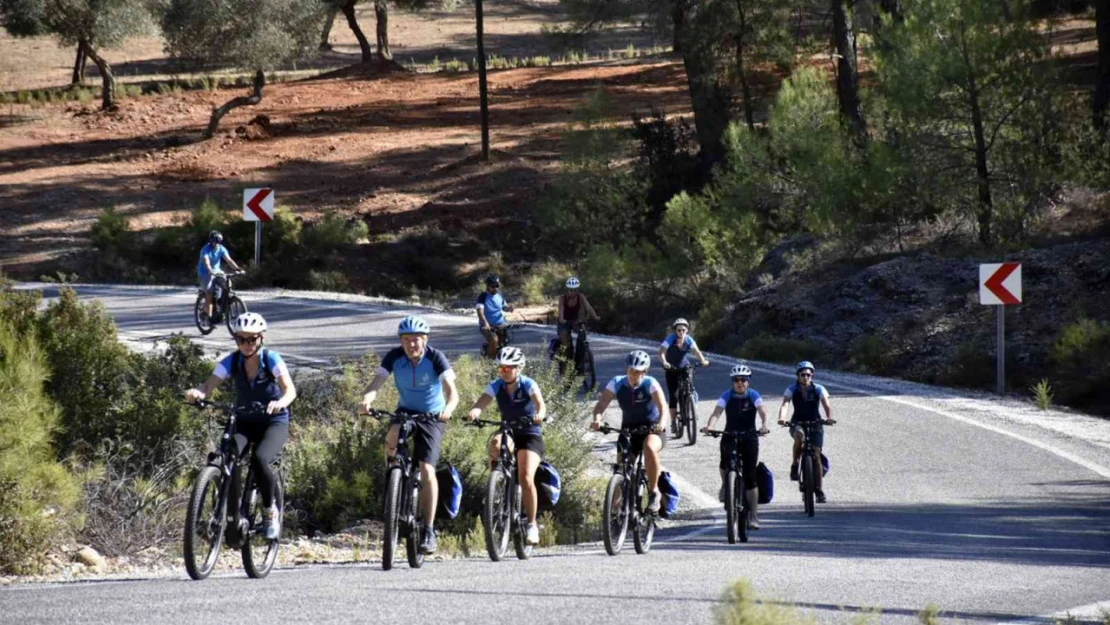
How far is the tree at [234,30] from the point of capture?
5644 cm

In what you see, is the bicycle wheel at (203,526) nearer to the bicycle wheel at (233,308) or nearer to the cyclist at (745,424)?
the cyclist at (745,424)

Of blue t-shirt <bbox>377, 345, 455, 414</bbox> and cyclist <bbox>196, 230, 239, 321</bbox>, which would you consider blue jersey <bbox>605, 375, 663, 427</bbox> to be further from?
cyclist <bbox>196, 230, 239, 321</bbox>

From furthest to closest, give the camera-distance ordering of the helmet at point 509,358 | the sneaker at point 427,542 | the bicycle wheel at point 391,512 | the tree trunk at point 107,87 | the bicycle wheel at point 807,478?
the tree trunk at point 107,87
the bicycle wheel at point 807,478
the helmet at point 509,358
the sneaker at point 427,542
the bicycle wheel at point 391,512

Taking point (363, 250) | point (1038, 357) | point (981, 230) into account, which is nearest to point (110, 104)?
point (363, 250)

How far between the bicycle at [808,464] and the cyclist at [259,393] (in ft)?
20.2

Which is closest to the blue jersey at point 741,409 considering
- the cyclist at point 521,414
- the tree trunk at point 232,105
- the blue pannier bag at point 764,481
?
the blue pannier bag at point 764,481

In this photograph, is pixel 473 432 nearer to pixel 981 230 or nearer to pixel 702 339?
pixel 702 339

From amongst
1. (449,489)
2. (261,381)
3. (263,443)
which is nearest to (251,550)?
(263,443)

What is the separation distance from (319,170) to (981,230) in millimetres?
29317

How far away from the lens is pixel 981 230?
33000mm

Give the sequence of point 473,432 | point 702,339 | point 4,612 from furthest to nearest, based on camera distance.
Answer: point 702,339 → point 473,432 → point 4,612

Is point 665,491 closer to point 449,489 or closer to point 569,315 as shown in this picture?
point 449,489

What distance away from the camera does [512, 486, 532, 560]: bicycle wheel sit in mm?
12484

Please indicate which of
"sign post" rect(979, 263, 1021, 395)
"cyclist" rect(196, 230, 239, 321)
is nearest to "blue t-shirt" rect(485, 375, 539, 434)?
"sign post" rect(979, 263, 1021, 395)
